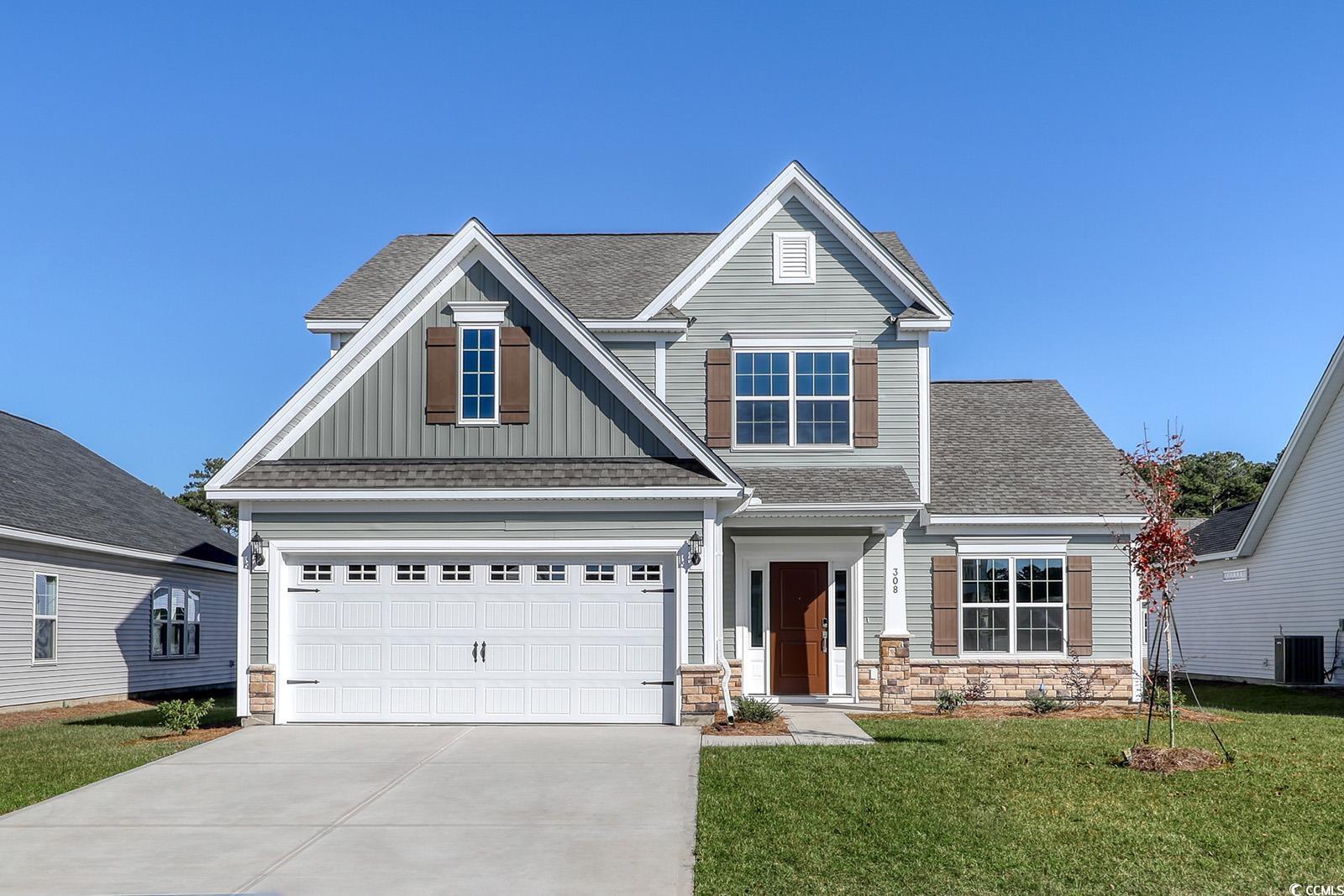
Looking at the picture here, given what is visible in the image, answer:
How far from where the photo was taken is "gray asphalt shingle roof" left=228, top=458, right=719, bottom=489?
16.1 meters

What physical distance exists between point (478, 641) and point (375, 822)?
6232 millimetres

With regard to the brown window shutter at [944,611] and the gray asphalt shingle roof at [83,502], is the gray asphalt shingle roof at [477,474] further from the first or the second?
the gray asphalt shingle roof at [83,502]

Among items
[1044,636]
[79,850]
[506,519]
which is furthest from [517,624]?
[1044,636]

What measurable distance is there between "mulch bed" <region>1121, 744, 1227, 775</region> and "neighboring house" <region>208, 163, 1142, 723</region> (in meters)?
5.27

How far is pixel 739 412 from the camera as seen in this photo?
20062 millimetres

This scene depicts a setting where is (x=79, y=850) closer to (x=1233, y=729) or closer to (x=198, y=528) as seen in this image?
(x=1233, y=729)

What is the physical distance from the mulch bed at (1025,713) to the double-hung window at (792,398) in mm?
4442

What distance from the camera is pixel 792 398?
2002 cm

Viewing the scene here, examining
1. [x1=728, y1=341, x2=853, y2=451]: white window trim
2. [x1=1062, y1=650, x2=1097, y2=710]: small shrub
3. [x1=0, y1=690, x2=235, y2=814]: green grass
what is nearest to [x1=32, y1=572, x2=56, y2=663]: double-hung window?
[x1=0, y1=690, x2=235, y2=814]: green grass

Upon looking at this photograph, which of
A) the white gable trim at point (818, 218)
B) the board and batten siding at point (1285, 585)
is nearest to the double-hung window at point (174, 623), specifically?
the white gable trim at point (818, 218)

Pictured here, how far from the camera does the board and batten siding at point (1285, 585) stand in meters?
25.0

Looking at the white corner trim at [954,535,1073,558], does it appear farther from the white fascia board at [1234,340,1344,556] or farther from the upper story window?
the white fascia board at [1234,340,1344,556]

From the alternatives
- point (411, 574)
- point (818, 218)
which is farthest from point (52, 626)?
point (818, 218)

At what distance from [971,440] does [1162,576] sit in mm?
9122
